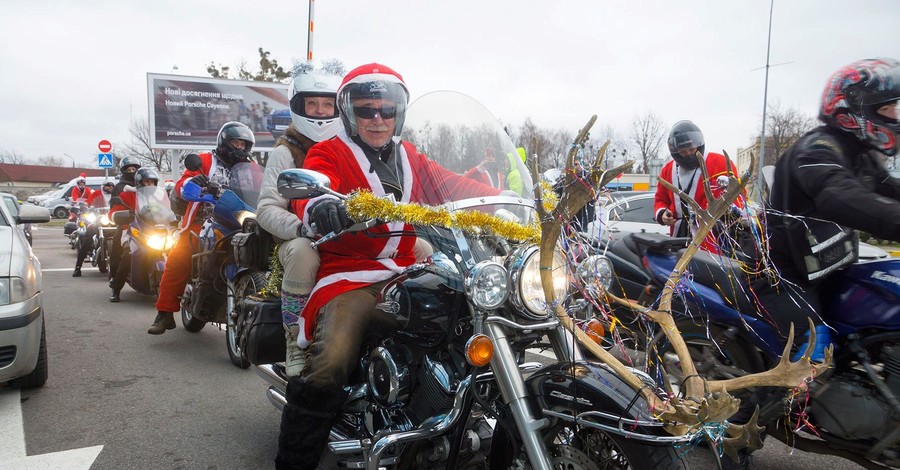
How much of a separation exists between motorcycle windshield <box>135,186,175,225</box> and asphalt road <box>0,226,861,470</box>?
4.86 ft

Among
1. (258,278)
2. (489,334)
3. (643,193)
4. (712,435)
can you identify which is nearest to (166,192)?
(258,278)

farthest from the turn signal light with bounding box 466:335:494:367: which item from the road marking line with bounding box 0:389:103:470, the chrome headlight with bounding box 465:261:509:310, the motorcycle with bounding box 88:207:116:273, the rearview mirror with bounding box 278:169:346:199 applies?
the motorcycle with bounding box 88:207:116:273

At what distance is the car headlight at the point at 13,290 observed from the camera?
4117mm

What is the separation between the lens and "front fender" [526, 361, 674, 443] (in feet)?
6.23

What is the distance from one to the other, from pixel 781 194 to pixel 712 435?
5.99ft

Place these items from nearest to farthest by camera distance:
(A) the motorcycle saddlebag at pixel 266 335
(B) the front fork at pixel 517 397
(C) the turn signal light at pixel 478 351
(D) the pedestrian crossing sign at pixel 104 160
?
(B) the front fork at pixel 517 397 < (C) the turn signal light at pixel 478 351 < (A) the motorcycle saddlebag at pixel 266 335 < (D) the pedestrian crossing sign at pixel 104 160

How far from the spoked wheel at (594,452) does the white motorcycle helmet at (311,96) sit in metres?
2.93

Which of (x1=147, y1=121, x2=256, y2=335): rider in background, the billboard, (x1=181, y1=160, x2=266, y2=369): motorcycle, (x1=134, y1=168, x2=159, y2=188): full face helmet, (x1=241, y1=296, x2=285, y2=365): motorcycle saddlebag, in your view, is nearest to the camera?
(x1=241, y1=296, x2=285, y2=365): motorcycle saddlebag

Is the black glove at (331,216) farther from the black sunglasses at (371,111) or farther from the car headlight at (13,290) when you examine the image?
the car headlight at (13,290)

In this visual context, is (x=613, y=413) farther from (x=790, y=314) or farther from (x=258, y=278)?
(x=258, y=278)

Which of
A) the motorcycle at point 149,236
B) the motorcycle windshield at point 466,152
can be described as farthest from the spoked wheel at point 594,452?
the motorcycle at point 149,236

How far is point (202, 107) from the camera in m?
24.3

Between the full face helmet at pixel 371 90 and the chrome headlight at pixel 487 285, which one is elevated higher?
the full face helmet at pixel 371 90

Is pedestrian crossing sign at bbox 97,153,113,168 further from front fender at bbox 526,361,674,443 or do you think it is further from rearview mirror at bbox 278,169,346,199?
front fender at bbox 526,361,674,443
